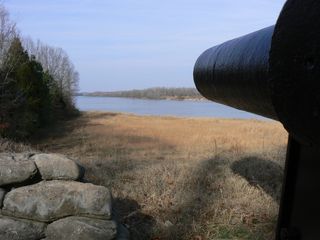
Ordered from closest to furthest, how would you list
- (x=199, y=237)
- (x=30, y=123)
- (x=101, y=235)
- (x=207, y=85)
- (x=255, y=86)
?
(x=255, y=86), (x=207, y=85), (x=101, y=235), (x=199, y=237), (x=30, y=123)

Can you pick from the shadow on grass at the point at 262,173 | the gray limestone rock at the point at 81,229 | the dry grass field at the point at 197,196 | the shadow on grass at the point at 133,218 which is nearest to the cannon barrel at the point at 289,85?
the gray limestone rock at the point at 81,229

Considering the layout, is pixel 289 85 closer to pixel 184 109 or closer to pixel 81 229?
pixel 81 229

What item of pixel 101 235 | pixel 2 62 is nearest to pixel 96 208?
pixel 101 235

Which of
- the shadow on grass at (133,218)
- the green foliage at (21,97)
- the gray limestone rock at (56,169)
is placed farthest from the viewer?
the green foliage at (21,97)

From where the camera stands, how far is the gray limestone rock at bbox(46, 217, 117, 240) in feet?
21.2

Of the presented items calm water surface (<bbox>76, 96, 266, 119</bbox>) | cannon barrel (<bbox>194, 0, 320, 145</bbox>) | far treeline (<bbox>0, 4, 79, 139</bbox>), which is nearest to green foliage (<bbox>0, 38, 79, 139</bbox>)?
far treeline (<bbox>0, 4, 79, 139</bbox>)

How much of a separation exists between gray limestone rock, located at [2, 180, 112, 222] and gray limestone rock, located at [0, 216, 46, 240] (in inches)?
2.8

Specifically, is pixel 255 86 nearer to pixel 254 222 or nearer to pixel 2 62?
pixel 254 222

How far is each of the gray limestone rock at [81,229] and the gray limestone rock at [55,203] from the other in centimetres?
7

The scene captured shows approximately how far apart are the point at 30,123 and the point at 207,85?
2316cm

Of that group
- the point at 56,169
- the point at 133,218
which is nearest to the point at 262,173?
the point at 133,218

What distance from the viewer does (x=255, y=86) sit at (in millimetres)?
1184

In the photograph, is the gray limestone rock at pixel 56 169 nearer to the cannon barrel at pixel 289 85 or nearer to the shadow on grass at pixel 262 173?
the shadow on grass at pixel 262 173

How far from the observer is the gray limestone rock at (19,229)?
6.38 metres
